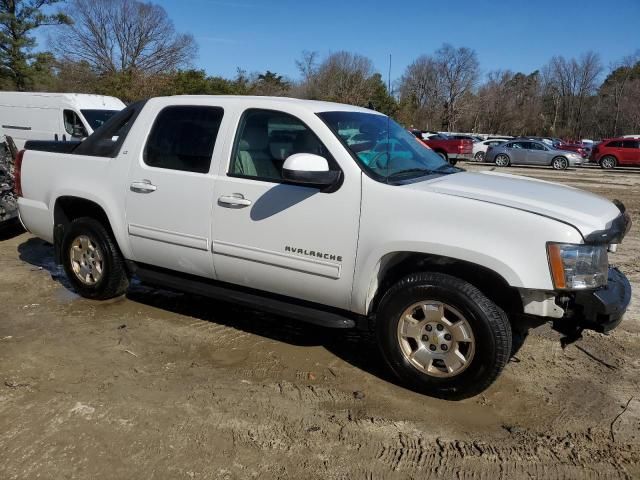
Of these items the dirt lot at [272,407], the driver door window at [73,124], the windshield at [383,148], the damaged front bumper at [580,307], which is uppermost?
the windshield at [383,148]

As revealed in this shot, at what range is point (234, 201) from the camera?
395cm

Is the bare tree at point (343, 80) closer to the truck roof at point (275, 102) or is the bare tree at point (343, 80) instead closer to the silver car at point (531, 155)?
the silver car at point (531, 155)

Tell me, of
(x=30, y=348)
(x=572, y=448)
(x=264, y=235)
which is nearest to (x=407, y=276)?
(x=264, y=235)

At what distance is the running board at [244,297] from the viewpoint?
3742 mm

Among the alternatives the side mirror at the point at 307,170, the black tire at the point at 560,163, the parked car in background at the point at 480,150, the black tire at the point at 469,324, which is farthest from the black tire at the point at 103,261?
the parked car in background at the point at 480,150

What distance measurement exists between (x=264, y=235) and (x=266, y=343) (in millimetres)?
954

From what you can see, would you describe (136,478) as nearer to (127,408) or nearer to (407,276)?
(127,408)

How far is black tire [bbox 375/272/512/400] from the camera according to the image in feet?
10.6

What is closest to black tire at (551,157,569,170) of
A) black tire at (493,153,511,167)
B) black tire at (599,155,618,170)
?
black tire at (493,153,511,167)

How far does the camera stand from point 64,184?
5020mm

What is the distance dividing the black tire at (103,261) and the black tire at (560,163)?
25.4 metres

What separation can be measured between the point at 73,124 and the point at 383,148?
12997mm

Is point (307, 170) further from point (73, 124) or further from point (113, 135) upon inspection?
point (73, 124)

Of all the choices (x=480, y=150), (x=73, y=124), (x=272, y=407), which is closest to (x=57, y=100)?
(x=73, y=124)
